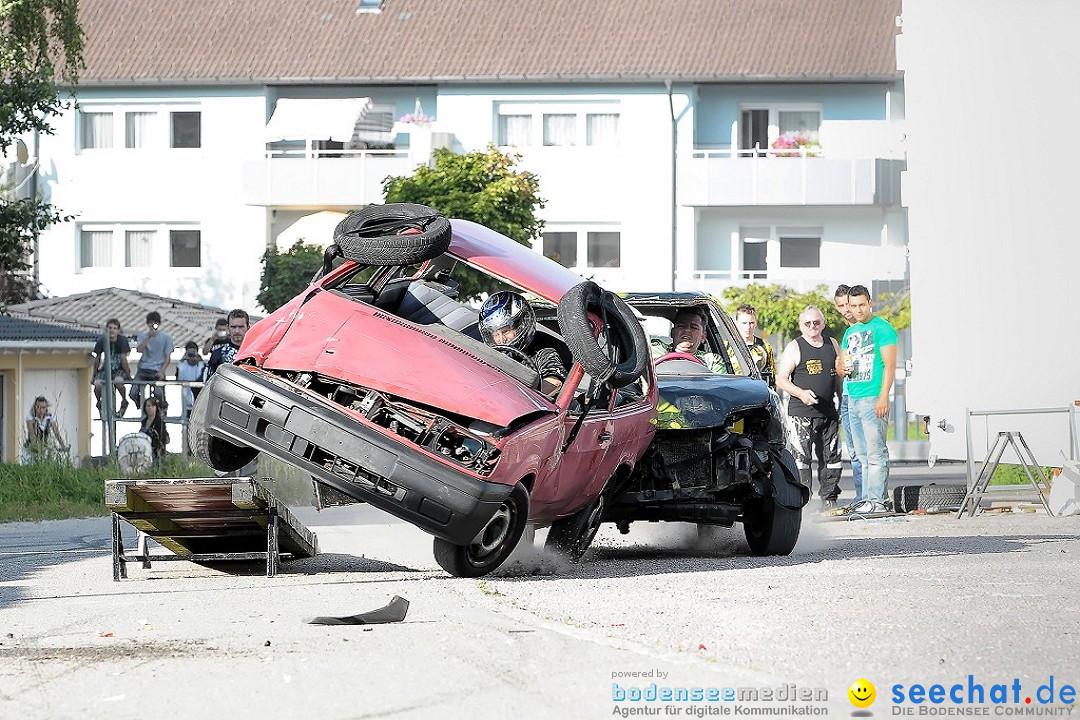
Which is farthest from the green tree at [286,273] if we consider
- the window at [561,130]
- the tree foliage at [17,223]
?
the tree foliage at [17,223]

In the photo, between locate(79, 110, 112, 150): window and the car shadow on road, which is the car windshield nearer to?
the car shadow on road

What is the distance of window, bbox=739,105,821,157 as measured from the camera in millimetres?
45656

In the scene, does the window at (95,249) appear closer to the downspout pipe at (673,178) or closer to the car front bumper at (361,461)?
the downspout pipe at (673,178)

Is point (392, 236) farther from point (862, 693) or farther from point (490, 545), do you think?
point (862, 693)

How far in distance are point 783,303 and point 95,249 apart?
1769 centimetres

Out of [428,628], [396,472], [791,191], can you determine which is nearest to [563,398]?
[396,472]

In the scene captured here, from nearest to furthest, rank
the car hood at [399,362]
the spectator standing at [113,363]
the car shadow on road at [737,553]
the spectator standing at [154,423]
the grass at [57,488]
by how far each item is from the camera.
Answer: the car hood at [399,362]
the car shadow on road at [737,553]
the grass at [57,488]
the spectator standing at [154,423]
the spectator standing at [113,363]

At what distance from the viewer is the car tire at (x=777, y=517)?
1166cm

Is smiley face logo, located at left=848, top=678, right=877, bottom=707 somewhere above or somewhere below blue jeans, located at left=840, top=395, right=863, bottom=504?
below

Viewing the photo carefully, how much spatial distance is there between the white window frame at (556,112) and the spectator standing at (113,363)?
21.8 metres

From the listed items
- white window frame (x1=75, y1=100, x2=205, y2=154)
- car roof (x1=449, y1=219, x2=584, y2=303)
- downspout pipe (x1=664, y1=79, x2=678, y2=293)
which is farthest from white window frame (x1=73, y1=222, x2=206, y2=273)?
car roof (x1=449, y1=219, x2=584, y2=303)

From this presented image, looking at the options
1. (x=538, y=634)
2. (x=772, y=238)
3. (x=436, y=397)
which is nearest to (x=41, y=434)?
(x=436, y=397)

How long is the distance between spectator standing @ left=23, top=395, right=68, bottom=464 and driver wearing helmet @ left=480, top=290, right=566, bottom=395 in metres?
9.86

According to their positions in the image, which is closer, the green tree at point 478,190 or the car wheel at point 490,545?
the car wheel at point 490,545
